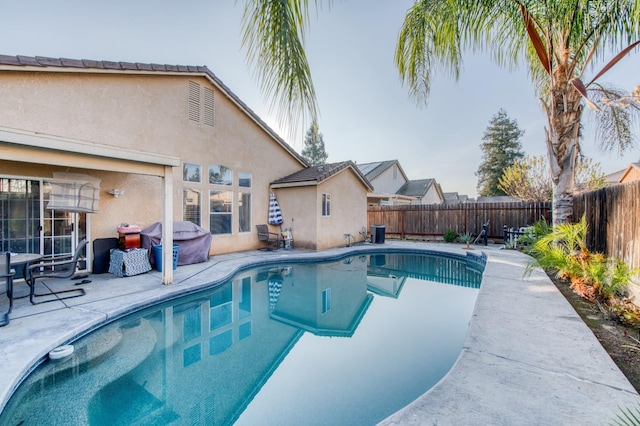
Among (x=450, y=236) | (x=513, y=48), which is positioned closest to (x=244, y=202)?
(x=513, y=48)

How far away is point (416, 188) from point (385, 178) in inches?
181

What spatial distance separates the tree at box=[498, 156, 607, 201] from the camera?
695 inches

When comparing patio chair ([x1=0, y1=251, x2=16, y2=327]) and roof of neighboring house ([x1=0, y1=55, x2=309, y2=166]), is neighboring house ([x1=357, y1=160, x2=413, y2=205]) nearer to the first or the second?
roof of neighboring house ([x1=0, y1=55, x2=309, y2=166])

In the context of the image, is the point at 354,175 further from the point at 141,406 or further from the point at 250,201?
the point at 141,406

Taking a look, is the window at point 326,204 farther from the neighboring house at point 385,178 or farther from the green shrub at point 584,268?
the neighboring house at point 385,178

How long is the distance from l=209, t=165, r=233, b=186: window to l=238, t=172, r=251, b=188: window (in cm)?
45

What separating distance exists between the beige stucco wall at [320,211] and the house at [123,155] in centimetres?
11

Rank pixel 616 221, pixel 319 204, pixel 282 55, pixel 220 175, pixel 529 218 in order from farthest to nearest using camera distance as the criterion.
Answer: pixel 529 218 < pixel 319 204 < pixel 220 175 < pixel 616 221 < pixel 282 55

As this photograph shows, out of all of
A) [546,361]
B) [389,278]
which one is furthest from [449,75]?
[389,278]

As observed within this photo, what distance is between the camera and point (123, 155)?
584 cm

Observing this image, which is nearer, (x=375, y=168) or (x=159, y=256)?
(x=159, y=256)

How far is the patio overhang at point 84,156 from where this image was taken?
4497 mm

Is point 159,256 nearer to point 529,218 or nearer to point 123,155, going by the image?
point 123,155

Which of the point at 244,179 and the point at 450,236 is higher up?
the point at 244,179
